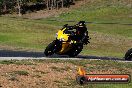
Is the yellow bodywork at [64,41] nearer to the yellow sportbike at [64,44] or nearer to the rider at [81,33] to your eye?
the yellow sportbike at [64,44]

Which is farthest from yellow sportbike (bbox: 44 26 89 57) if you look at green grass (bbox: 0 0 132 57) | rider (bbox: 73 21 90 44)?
green grass (bbox: 0 0 132 57)

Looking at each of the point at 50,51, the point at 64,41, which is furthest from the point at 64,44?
the point at 50,51

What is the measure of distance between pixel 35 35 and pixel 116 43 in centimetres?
780

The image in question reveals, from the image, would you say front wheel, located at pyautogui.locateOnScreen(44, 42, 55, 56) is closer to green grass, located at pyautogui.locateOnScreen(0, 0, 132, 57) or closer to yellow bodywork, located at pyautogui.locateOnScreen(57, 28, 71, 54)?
yellow bodywork, located at pyautogui.locateOnScreen(57, 28, 71, 54)

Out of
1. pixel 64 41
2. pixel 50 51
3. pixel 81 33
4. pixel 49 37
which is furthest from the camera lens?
pixel 49 37

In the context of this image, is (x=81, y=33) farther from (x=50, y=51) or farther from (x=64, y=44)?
(x=50, y=51)

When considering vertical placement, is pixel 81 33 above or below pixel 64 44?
above

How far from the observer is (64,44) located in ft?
68.5

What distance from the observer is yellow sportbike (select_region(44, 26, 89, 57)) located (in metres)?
20.8

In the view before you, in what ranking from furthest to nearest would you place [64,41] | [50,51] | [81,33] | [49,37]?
[49,37], [81,33], [64,41], [50,51]

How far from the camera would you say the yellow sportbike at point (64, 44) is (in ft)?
68.1

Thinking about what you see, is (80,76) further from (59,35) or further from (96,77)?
(59,35)

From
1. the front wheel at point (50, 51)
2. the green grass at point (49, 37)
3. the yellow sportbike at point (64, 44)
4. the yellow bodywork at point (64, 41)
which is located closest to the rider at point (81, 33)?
the yellow sportbike at point (64, 44)

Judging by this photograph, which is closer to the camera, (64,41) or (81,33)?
(64,41)
